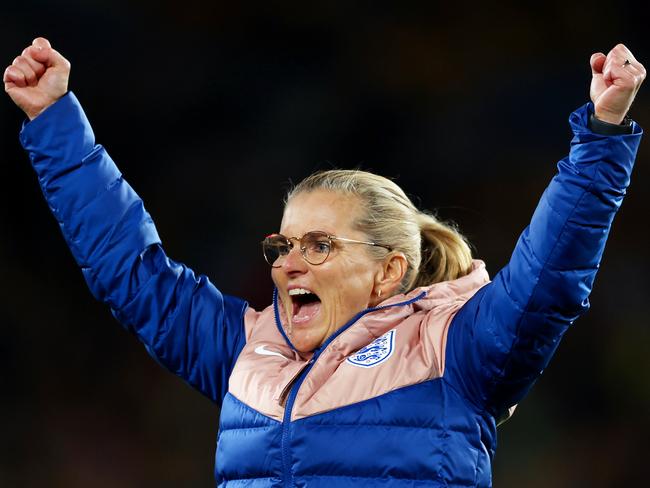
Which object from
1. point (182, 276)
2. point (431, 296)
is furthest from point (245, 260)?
point (431, 296)

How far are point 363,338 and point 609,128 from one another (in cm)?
54

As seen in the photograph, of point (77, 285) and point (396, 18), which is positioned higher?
point (396, 18)

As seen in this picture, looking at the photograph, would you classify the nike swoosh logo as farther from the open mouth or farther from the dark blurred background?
the dark blurred background

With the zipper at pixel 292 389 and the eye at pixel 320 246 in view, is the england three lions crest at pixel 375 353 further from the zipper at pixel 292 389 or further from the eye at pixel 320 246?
A: the eye at pixel 320 246

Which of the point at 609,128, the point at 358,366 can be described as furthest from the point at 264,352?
the point at 609,128

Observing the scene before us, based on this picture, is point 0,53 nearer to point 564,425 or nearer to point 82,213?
point 82,213

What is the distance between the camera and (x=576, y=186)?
53.6 inches

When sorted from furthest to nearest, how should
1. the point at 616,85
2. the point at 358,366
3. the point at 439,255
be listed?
1. the point at 439,255
2. the point at 358,366
3. the point at 616,85

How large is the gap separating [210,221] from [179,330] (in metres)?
2.00

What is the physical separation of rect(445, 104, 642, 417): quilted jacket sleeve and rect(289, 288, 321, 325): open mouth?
0.33 m

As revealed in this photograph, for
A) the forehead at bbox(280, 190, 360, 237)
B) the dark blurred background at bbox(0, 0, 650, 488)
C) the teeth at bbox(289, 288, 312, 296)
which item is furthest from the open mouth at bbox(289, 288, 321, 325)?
the dark blurred background at bbox(0, 0, 650, 488)

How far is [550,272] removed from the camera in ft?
4.54

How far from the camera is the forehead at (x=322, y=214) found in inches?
69.4

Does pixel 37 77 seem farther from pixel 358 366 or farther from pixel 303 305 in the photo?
pixel 358 366
